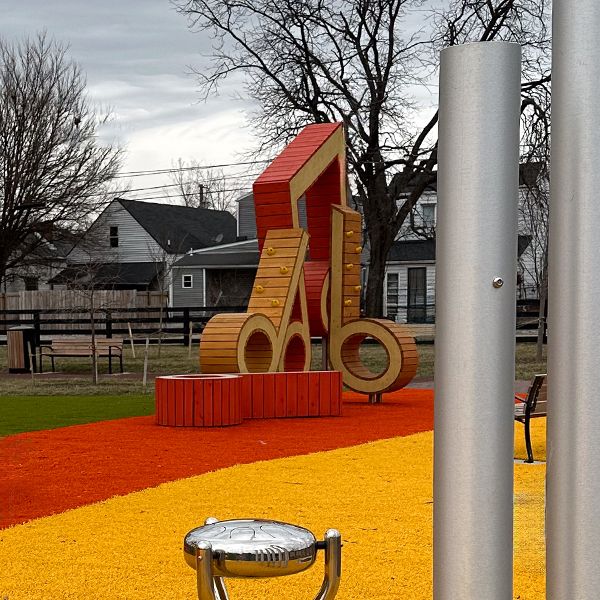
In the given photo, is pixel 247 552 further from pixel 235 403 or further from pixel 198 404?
pixel 235 403

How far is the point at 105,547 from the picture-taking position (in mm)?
6078

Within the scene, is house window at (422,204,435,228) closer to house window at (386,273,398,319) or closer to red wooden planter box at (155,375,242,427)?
house window at (386,273,398,319)

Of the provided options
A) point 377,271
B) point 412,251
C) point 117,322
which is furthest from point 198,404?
point 412,251

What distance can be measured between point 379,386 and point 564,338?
1238cm

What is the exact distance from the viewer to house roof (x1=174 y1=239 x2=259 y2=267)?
4528 centimetres

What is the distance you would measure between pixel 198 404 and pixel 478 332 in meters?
9.54

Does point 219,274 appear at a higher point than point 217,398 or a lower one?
higher

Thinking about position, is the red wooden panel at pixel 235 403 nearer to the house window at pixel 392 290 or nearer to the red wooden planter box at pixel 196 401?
the red wooden planter box at pixel 196 401

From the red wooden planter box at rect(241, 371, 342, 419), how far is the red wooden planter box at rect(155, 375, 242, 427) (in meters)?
0.76

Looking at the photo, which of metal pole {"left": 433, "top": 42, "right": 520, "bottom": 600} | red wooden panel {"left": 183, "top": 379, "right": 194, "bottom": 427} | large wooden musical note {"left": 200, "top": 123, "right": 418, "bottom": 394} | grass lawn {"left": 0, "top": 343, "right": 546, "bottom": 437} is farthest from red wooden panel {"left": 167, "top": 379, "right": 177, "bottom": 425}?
metal pole {"left": 433, "top": 42, "right": 520, "bottom": 600}

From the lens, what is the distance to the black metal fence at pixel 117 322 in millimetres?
29969

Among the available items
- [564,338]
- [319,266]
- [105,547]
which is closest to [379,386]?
[319,266]

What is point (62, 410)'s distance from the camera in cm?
1444

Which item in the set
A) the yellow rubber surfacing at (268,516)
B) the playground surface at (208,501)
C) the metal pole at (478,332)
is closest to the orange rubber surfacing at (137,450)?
the playground surface at (208,501)
